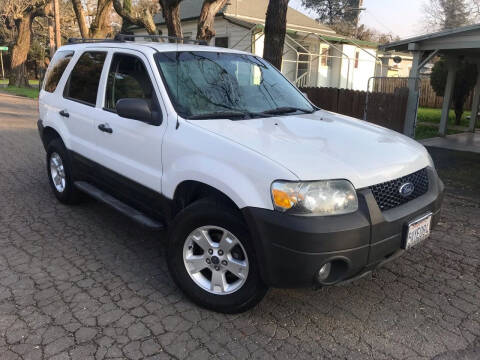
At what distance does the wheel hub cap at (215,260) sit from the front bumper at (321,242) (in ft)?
0.89

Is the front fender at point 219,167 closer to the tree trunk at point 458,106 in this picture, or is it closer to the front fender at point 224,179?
the front fender at point 224,179

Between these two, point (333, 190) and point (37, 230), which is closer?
point (333, 190)

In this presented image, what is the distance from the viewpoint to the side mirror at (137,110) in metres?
3.48

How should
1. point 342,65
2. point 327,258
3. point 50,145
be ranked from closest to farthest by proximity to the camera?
point 327,258, point 50,145, point 342,65

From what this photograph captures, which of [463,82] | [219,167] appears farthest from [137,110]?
[463,82]

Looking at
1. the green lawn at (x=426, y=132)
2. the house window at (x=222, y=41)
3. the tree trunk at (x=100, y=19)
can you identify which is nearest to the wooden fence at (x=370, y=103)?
the green lawn at (x=426, y=132)

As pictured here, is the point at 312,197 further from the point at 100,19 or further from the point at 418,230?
the point at 100,19

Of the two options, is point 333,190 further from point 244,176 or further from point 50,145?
point 50,145

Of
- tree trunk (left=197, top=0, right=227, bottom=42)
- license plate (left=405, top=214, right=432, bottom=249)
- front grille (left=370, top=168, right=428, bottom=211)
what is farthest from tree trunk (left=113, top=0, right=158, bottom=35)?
license plate (left=405, top=214, right=432, bottom=249)

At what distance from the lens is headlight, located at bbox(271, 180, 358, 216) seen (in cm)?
270

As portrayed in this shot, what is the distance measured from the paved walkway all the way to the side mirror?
28.5 feet

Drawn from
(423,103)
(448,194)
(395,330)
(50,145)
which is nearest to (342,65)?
(423,103)

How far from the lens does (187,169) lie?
325 cm

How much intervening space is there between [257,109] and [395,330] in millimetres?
2087
